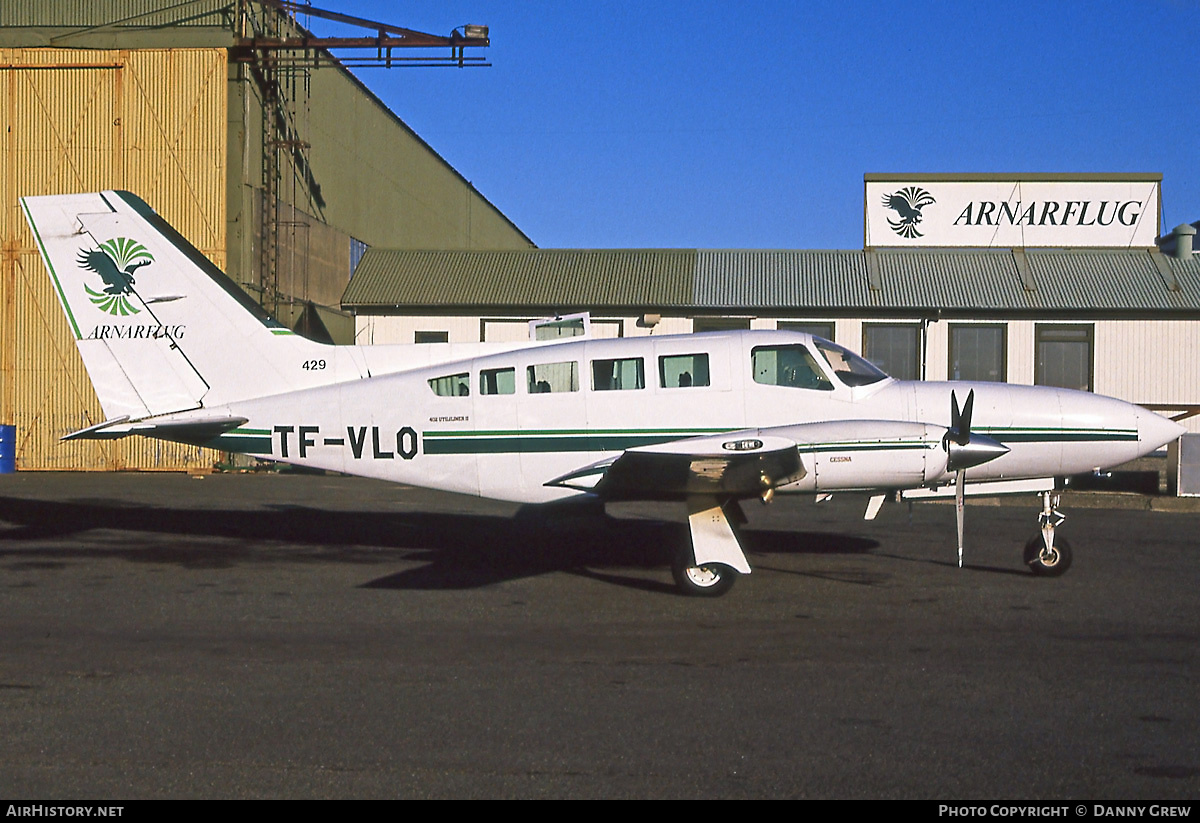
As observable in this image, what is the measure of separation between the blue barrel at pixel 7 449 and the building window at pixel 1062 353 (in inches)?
1106

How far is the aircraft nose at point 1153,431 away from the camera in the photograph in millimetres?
11375

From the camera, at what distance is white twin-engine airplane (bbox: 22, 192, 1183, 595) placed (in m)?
10.6

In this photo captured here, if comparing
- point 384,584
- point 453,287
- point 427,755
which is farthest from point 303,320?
point 427,755

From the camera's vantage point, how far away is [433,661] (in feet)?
26.1

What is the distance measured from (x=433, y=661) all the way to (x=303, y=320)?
84.0 ft

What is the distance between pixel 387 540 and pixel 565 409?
4.20 m

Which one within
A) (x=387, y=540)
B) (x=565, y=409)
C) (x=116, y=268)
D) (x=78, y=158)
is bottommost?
(x=387, y=540)

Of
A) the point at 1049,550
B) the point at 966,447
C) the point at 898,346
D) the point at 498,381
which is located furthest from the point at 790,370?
the point at 898,346

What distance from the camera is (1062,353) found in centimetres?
3200

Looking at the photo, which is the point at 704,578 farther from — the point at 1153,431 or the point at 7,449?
the point at 7,449

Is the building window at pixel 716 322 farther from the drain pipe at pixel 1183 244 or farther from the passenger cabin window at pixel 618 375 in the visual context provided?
the passenger cabin window at pixel 618 375

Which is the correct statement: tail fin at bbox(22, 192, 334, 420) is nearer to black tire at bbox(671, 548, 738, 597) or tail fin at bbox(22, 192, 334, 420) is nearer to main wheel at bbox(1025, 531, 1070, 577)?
black tire at bbox(671, 548, 738, 597)

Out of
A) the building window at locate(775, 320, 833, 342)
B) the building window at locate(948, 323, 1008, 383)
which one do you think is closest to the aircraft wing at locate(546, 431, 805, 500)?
the building window at locate(775, 320, 833, 342)
